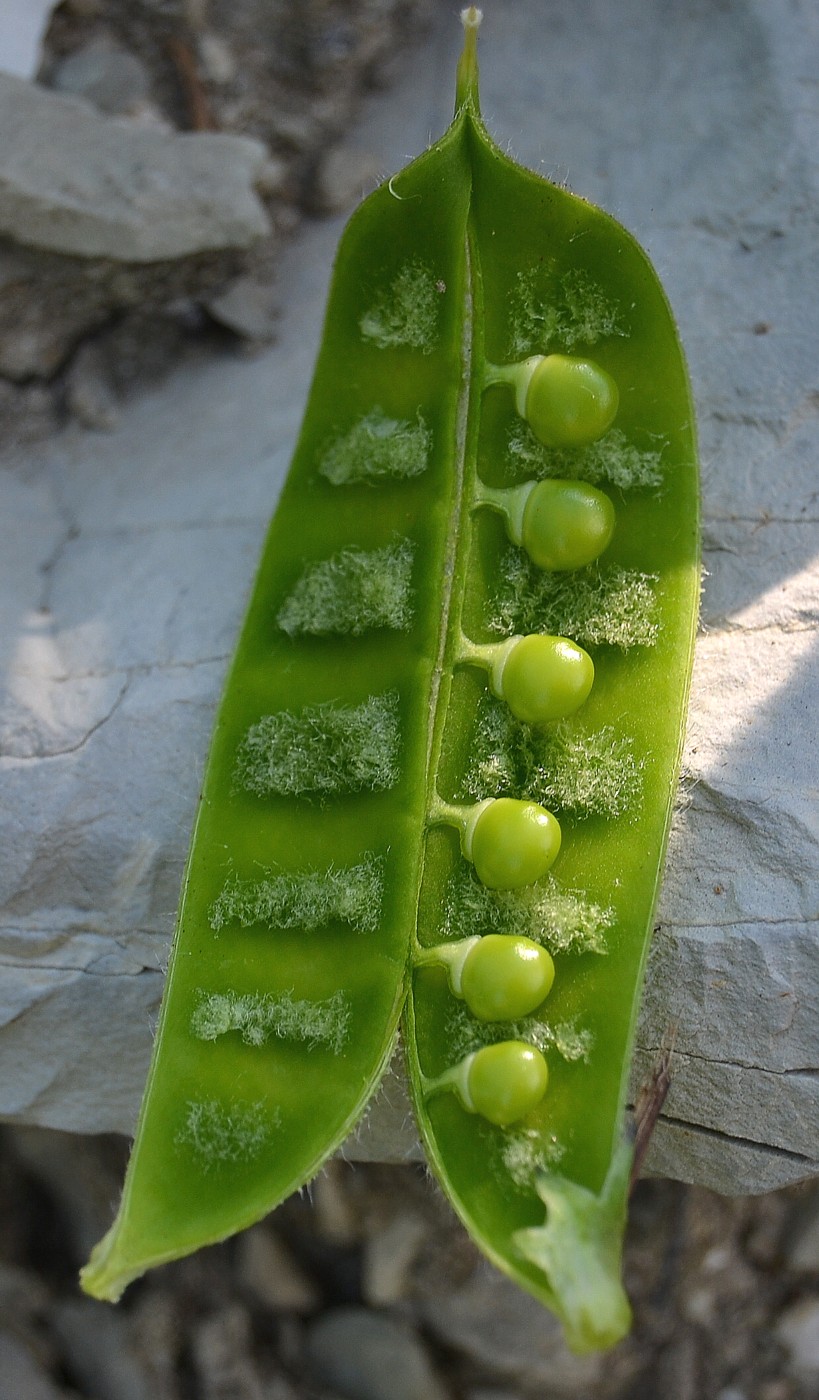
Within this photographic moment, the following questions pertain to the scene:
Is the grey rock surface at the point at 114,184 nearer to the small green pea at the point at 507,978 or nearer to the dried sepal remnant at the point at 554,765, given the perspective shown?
the dried sepal remnant at the point at 554,765

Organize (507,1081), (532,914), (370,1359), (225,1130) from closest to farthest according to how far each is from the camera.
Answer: (507,1081)
(225,1130)
(532,914)
(370,1359)

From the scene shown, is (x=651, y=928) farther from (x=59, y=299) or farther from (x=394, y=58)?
(x=394, y=58)

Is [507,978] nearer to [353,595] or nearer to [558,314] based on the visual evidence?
[353,595]

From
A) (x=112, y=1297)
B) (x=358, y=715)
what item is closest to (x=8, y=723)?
(x=358, y=715)

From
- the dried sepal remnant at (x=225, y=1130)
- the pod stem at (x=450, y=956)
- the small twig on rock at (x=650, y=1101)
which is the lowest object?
the dried sepal remnant at (x=225, y=1130)

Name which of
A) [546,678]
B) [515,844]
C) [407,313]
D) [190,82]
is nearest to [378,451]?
[407,313]

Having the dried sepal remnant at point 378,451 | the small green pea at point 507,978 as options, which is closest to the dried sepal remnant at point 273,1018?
the small green pea at point 507,978

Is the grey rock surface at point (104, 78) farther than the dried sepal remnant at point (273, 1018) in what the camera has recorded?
Yes
